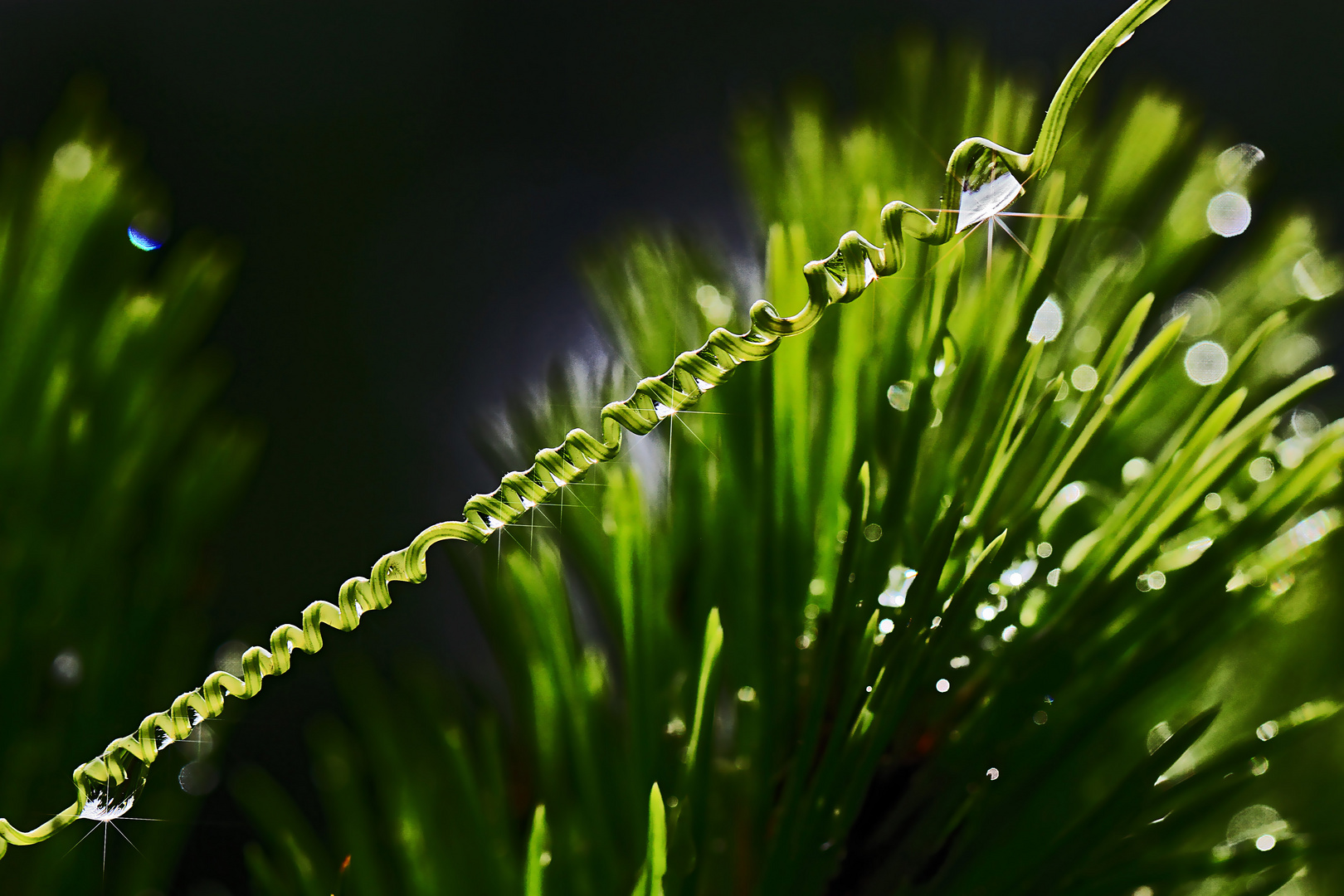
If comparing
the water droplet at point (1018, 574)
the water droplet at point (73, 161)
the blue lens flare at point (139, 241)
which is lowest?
the water droplet at point (1018, 574)

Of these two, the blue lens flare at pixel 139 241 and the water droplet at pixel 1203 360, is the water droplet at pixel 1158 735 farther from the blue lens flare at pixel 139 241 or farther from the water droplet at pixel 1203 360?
the blue lens flare at pixel 139 241

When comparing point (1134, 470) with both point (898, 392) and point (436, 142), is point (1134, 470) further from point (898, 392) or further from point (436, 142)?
point (436, 142)

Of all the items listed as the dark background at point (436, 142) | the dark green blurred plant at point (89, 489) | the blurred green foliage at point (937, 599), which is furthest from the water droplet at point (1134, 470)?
the dark background at point (436, 142)

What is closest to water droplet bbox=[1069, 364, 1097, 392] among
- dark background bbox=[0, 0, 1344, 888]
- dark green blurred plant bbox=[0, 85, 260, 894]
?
dark green blurred plant bbox=[0, 85, 260, 894]

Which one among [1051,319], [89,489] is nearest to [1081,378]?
[1051,319]

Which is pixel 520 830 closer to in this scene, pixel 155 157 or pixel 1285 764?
pixel 1285 764

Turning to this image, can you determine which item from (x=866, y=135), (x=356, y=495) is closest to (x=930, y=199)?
(x=866, y=135)

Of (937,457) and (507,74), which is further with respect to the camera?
(507,74)
